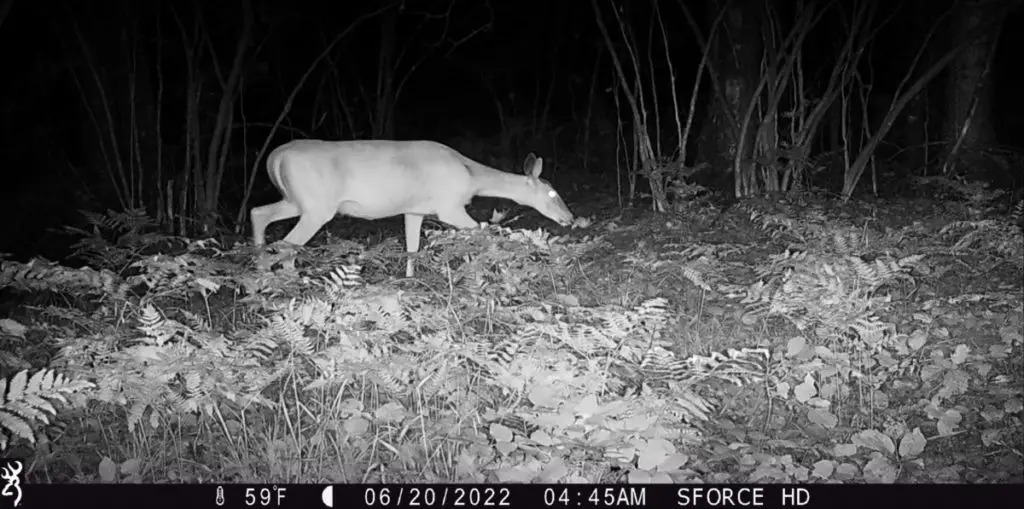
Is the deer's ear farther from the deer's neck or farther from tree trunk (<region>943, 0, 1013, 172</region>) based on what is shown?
tree trunk (<region>943, 0, 1013, 172</region>)

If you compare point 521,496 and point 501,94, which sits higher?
point 521,496

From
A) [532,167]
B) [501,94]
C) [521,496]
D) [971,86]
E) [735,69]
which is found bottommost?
[501,94]

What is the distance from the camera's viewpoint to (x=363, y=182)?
7.97 meters

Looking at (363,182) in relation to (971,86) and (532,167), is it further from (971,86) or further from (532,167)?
(971,86)

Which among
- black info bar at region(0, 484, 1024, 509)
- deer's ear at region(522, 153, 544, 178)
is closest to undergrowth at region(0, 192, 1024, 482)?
black info bar at region(0, 484, 1024, 509)

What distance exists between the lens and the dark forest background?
34.4 ft

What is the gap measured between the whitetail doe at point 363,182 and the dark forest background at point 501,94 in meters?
1.26

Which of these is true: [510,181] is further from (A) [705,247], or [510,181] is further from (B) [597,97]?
(B) [597,97]

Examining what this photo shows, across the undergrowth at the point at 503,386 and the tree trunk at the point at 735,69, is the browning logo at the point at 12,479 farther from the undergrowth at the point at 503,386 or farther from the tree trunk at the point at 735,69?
the tree trunk at the point at 735,69

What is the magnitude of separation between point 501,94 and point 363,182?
16.3 m

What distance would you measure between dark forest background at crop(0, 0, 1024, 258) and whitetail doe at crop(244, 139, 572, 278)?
1262mm

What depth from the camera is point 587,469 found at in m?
3.67

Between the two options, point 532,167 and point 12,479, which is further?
point 532,167

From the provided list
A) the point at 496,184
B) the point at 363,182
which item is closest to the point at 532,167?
the point at 496,184
